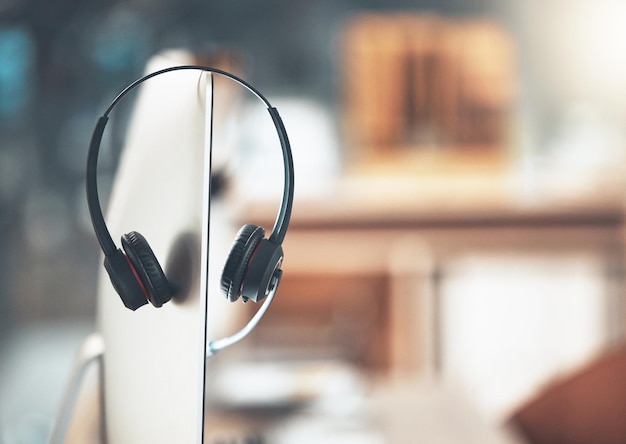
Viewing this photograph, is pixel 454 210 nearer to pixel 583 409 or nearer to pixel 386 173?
pixel 386 173

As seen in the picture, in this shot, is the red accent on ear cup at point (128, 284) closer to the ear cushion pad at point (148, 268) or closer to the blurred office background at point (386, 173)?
the ear cushion pad at point (148, 268)

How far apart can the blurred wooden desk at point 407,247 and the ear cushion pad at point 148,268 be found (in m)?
2.13

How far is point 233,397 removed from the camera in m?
1.12

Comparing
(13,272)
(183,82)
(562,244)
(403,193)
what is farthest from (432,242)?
(183,82)

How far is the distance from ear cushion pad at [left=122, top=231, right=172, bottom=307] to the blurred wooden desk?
6.99ft

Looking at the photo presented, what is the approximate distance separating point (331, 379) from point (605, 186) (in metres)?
2.02

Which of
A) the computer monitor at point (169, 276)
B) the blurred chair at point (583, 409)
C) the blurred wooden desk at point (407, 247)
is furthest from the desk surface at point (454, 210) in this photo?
the computer monitor at point (169, 276)

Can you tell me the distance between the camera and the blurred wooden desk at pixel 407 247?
8.70 ft

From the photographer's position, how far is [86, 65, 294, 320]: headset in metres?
0.45

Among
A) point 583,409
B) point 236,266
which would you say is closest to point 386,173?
point 583,409

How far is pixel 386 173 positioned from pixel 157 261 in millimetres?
2548

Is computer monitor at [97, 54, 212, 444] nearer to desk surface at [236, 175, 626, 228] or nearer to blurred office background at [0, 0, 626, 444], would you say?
blurred office background at [0, 0, 626, 444]

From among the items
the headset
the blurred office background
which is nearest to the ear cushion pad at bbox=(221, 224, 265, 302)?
the headset

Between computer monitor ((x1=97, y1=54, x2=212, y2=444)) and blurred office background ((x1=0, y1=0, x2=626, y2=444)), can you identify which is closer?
computer monitor ((x1=97, y1=54, x2=212, y2=444))
